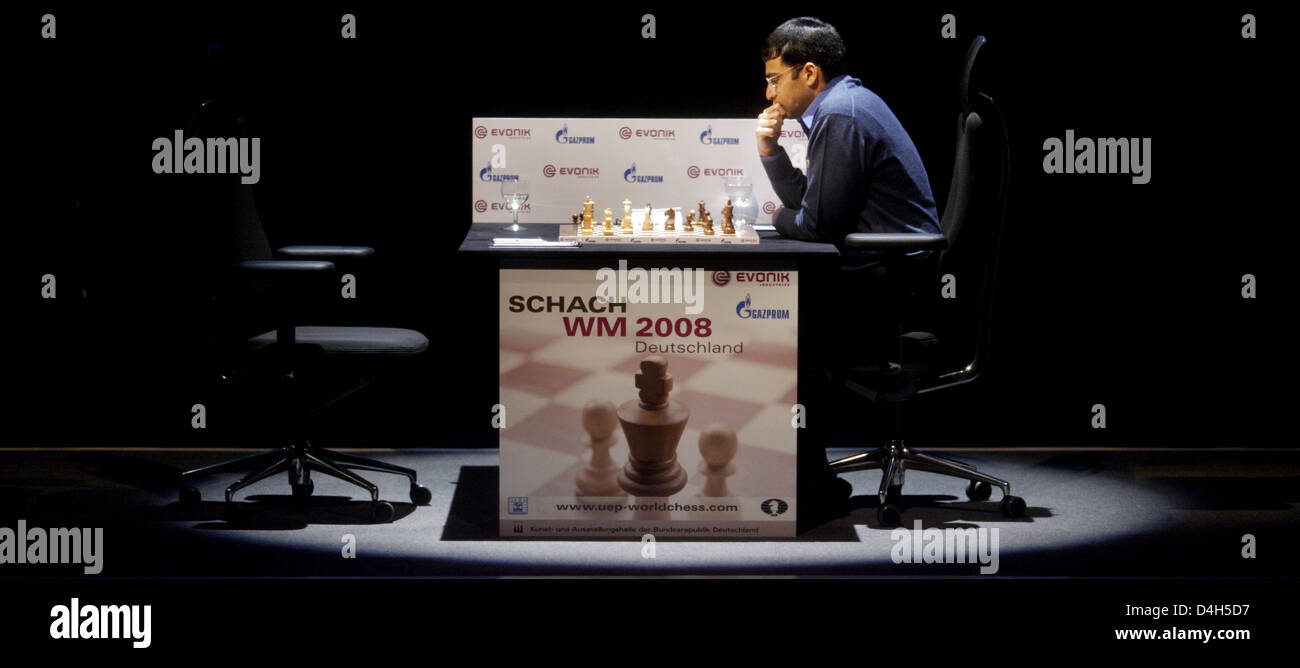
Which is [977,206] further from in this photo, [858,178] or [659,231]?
[659,231]

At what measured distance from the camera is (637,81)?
17.0 feet

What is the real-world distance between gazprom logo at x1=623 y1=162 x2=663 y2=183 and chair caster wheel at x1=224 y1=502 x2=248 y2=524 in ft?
5.86

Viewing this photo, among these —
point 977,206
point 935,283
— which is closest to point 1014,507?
point 935,283

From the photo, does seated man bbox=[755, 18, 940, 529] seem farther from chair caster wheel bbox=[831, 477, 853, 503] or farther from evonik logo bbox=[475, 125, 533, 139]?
evonik logo bbox=[475, 125, 533, 139]

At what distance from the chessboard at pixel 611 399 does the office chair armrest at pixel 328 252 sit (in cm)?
89

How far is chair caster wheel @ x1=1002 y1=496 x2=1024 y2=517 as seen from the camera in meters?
4.39

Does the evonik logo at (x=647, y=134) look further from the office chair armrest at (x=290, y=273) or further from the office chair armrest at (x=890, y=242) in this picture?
the office chair armrest at (x=290, y=273)

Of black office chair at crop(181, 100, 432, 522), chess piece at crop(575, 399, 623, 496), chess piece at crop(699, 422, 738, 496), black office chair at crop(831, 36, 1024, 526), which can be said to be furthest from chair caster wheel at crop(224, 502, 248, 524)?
black office chair at crop(831, 36, 1024, 526)

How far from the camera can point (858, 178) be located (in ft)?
14.1

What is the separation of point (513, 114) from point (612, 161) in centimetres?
42

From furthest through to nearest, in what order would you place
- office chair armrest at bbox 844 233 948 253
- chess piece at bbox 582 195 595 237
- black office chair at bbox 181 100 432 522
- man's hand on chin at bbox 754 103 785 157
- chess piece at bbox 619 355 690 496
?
man's hand on chin at bbox 754 103 785 157 → chess piece at bbox 582 195 595 237 → black office chair at bbox 181 100 432 522 → office chair armrest at bbox 844 233 948 253 → chess piece at bbox 619 355 690 496

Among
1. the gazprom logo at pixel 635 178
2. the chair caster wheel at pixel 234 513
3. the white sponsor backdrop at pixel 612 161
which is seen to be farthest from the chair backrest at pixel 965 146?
the chair caster wheel at pixel 234 513
